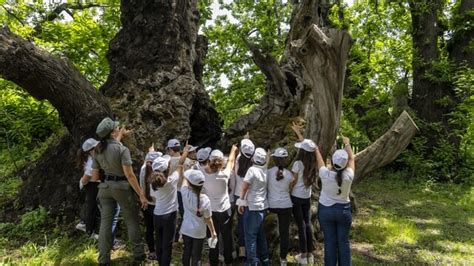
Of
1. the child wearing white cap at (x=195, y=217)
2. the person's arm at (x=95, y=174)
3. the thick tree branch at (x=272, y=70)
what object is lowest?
the child wearing white cap at (x=195, y=217)

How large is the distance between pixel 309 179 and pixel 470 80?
9636 mm

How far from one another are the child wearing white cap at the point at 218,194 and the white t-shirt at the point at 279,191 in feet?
1.98

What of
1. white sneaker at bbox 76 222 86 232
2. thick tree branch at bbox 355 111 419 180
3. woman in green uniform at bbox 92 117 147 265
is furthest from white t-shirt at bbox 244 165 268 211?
white sneaker at bbox 76 222 86 232

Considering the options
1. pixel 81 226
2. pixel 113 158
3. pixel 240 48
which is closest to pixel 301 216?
pixel 113 158

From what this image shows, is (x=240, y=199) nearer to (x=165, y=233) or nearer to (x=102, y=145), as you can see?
(x=165, y=233)

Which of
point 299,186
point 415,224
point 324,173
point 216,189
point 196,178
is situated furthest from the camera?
point 415,224

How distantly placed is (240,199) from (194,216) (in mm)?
804

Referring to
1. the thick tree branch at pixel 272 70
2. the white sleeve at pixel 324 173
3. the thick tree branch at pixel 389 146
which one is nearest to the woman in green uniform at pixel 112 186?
the white sleeve at pixel 324 173

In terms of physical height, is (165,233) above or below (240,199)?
below

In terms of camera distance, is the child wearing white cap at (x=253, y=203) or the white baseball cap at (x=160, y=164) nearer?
the white baseball cap at (x=160, y=164)

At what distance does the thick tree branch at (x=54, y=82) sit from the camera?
5828 millimetres

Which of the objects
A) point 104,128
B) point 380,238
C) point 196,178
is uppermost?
point 104,128

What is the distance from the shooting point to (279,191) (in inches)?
207

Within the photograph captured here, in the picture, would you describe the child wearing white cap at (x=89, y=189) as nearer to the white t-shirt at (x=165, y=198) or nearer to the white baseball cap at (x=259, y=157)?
the white t-shirt at (x=165, y=198)
